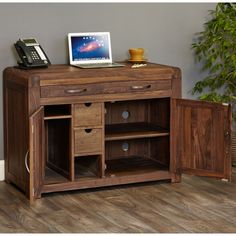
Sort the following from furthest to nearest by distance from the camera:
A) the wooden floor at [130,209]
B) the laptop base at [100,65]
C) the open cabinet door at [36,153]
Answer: the laptop base at [100,65]
the open cabinet door at [36,153]
the wooden floor at [130,209]

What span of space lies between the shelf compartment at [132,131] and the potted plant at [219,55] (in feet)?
1.11

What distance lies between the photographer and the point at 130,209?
3.18 metres

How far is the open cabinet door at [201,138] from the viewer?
345 cm

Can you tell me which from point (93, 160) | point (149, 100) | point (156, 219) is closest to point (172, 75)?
point (149, 100)

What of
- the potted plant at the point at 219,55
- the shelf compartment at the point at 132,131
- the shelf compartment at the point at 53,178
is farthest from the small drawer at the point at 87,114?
the potted plant at the point at 219,55

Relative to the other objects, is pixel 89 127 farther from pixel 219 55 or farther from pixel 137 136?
pixel 219 55

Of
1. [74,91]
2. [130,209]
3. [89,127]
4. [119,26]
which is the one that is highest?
[119,26]

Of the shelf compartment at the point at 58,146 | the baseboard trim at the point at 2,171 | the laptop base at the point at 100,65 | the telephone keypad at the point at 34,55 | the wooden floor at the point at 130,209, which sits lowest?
the wooden floor at the point at 130,209

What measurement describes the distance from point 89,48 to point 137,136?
0.52m

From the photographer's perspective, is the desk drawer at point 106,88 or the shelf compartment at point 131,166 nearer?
the desk drawer at point 106,88

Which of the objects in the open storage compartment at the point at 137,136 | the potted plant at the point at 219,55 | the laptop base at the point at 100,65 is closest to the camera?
the laptop base at the point at 100,65

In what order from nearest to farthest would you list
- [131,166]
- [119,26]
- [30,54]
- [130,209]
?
[130,209] → [30,54] → [131,166] → [119,26]

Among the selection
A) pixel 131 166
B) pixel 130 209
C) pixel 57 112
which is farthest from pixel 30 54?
pixel 130 209

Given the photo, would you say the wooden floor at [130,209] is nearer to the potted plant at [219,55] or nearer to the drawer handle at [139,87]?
the drawer handle at [139,87]
